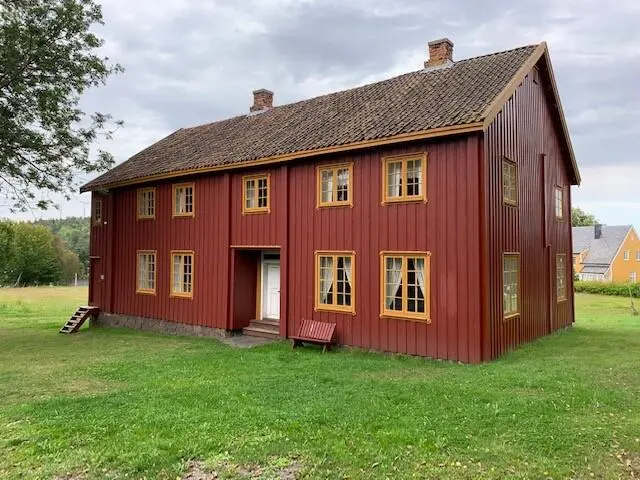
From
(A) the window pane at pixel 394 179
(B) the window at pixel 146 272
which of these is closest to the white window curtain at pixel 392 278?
(A) the window pane at pixel 394 179

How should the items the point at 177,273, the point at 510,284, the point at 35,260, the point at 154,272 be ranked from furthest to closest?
the point at 35,260
the point at 154,272
the point at 177,273
the point at 510,284

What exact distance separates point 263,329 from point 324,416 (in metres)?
8.20

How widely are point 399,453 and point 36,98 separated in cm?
1397

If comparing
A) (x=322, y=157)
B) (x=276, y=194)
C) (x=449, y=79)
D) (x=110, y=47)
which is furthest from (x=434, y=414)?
(x=110, y=47)

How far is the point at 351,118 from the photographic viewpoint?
13492mm

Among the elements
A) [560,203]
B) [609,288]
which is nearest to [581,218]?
[609,288]

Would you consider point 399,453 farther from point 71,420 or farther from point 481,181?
point 481,181

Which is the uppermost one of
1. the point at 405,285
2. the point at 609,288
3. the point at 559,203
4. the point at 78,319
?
the point at 559,203

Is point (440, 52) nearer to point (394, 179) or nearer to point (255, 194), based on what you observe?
point (394, 179)

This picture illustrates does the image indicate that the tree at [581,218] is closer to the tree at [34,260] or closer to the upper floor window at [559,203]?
the upper floor window at [559,203]

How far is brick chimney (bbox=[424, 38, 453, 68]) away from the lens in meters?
14.7

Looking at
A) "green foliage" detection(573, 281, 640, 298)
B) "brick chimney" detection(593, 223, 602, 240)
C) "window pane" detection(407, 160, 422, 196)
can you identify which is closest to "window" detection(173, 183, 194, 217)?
"window pane" detection(407, 160, 422, 196)

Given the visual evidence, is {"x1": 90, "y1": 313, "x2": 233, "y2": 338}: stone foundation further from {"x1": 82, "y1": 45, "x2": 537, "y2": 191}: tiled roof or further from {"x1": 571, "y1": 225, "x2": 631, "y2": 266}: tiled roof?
{"x1": 571, "y1": 225, "x2": 631, "y2": 266}: tiled roof

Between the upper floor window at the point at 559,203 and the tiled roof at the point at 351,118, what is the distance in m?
4.93
